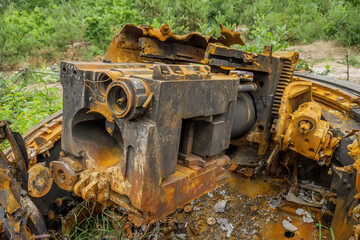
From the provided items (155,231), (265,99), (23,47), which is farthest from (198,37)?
(23,47)

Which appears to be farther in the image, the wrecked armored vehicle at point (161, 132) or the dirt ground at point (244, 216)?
the dirt ground at point (244, 216)

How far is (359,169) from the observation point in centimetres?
192

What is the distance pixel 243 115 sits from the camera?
2559mm

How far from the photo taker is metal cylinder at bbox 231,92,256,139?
8.16 ft

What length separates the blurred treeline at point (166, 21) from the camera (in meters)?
8.81

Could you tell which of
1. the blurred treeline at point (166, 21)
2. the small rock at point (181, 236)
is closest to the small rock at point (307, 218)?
the small rock at point (181, 236)

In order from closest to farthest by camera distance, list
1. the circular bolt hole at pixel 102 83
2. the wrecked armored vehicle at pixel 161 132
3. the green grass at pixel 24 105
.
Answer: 1. the wrecked armored vehicle at pixel 161 132
2. the circular bolt hole at pixel 102 83
3. the green grass at pixel 24 105

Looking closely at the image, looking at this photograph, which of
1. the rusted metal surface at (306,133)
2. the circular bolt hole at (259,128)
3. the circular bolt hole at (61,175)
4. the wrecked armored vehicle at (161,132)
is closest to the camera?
the wrecked armored vehicle at (161,132)

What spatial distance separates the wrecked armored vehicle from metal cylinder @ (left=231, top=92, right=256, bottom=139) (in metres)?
0.01

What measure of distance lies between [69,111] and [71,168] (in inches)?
12.3

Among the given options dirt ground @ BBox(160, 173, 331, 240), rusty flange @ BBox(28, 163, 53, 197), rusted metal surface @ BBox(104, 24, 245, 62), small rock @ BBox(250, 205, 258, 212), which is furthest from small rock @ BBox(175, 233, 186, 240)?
rusted metal surface @ BBox(104, 24, 245, 62)

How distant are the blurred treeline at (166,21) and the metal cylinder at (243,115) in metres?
5.60

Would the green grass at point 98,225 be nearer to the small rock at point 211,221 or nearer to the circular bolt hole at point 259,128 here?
the small rock at point 211,221

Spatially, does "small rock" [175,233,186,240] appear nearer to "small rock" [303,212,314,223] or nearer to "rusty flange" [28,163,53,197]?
"small rock" [303,212,314,223]
